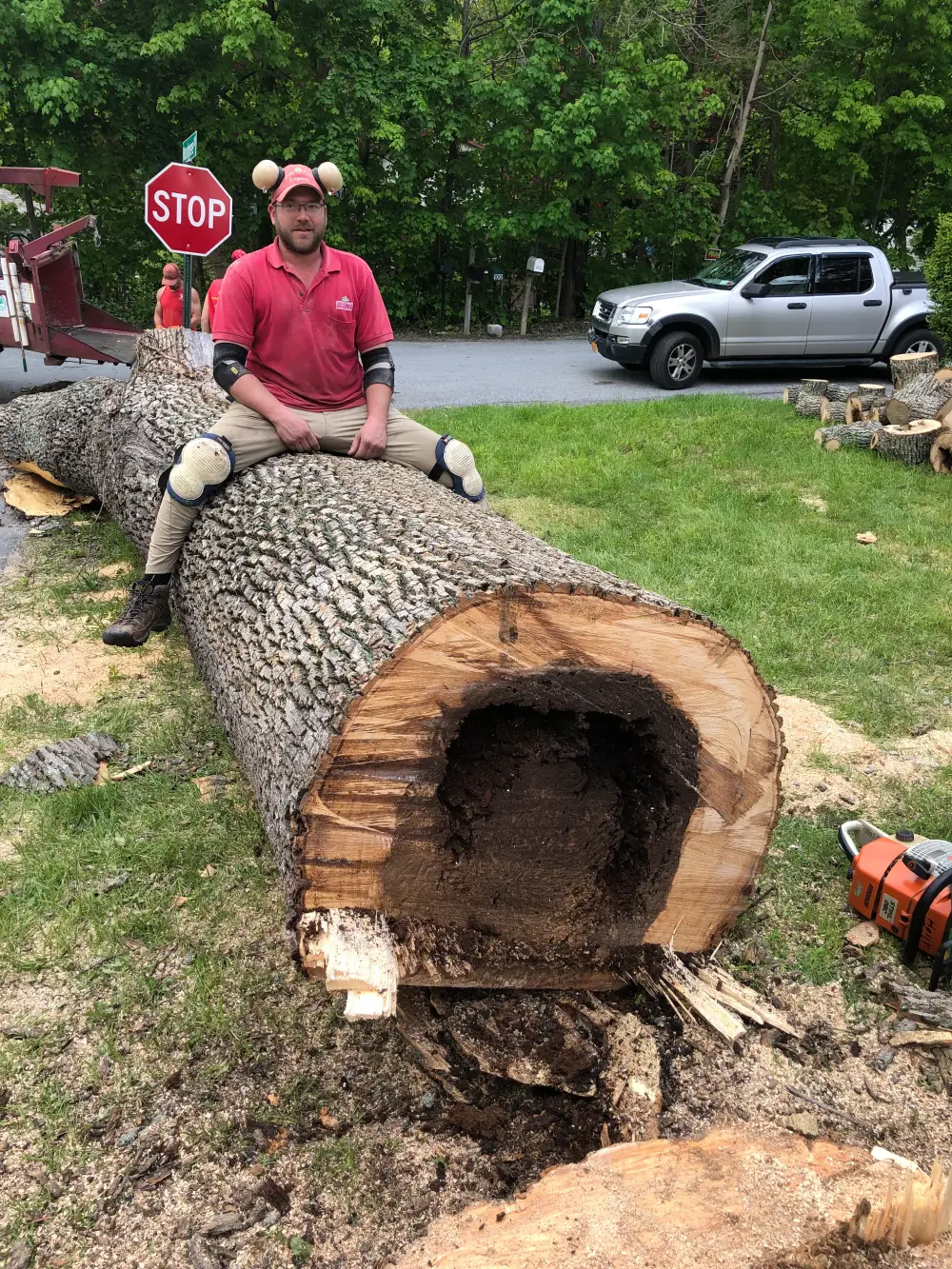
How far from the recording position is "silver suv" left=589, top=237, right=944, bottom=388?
11.5 m

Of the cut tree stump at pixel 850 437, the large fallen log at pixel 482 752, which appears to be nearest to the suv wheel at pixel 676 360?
the cut tree stump at pixel 850 437

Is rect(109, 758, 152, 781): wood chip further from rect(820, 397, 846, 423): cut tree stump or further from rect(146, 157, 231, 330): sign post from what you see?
rect(820, 397, 846, 423): cut tree stump

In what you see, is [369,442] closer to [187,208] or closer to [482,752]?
[482,752]

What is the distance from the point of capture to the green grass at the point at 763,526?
4664 mm

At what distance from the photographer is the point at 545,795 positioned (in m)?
2.59

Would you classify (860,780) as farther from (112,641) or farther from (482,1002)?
(112,641)

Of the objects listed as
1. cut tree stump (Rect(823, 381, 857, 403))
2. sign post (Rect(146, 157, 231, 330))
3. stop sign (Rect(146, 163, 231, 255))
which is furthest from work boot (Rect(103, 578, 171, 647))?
cut tree stump (Rect(823, 381, 857, 403))

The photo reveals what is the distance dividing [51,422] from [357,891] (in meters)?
5.59

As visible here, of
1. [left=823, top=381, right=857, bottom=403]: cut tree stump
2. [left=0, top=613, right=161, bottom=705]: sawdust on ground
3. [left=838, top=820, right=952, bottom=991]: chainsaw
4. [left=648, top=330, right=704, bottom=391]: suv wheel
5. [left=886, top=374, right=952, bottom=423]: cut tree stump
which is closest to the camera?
[left=838, top=820, right=952, bottom=991]: chainsaw

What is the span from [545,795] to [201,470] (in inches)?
79.3

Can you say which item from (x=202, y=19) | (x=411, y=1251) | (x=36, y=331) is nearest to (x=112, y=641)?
(x=411, y=1251)

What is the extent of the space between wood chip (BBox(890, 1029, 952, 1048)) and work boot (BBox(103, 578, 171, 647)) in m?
3.17

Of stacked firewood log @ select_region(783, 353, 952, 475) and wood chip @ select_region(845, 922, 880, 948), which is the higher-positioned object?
stacked firewood log @ select_region(783, 353, 952, 475)

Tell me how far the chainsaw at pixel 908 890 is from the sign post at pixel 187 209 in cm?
600
